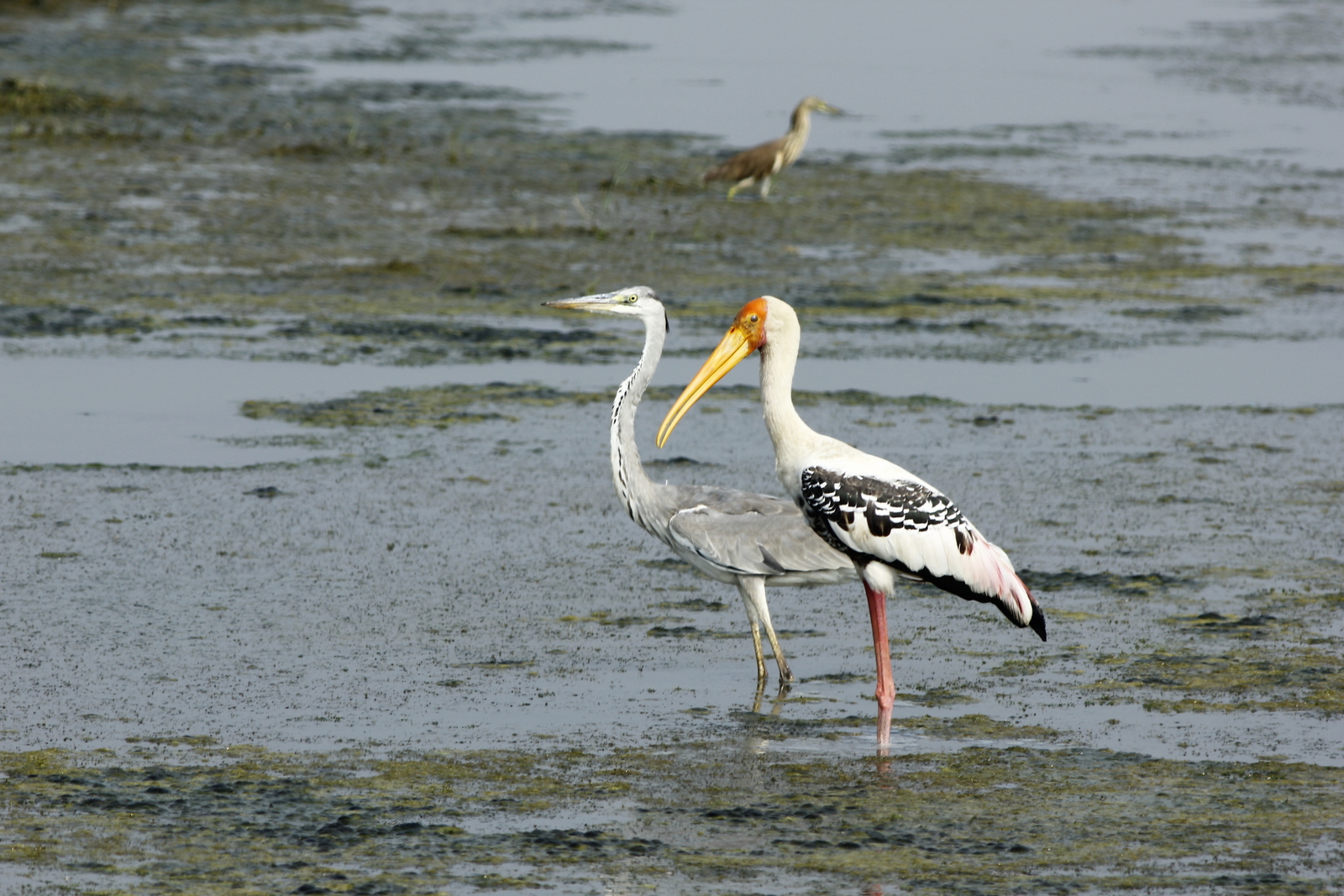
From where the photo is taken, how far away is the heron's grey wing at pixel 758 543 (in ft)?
22.5

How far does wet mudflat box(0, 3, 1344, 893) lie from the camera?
17.4ft

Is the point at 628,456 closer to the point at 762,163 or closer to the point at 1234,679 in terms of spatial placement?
the point at 1234,679

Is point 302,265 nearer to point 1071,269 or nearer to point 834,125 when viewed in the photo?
point 1071,269

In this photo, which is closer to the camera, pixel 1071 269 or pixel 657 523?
pixel 657 523

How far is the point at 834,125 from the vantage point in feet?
72.4

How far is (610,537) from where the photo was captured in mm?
8461

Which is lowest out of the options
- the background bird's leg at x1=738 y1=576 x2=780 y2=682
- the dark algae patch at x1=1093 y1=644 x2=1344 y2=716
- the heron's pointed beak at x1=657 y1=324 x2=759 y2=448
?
the dark algae patch at x1=1093 y1=644 x2=1344 y2=716

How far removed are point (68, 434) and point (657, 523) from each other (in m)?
3.90

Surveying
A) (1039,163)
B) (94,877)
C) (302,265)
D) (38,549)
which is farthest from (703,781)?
(1039,163)

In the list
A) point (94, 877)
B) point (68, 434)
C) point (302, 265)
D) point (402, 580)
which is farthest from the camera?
point (302, 265)

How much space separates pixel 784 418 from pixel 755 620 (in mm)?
727

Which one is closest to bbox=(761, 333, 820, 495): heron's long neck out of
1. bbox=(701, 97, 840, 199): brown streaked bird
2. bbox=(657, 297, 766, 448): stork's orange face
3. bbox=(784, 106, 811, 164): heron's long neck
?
bbox=(657, 297, 766, 448): stork's orange face

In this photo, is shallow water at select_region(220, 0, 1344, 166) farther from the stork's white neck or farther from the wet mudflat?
the stork's white neck

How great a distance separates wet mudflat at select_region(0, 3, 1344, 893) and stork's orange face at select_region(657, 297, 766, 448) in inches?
31.5
